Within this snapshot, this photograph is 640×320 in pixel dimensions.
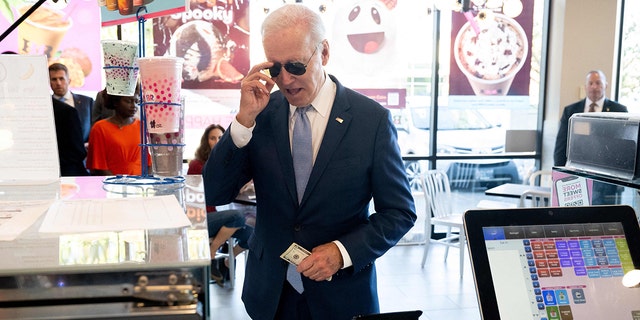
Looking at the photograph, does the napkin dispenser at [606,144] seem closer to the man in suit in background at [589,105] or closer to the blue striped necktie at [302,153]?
→ the blue striped necktie at [302,153]

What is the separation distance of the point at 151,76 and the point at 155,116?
0.09 meters

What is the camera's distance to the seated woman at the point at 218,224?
181 inches

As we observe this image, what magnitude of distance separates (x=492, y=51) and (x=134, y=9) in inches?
219

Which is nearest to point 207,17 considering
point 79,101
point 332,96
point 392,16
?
point 79,101

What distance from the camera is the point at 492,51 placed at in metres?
6.50

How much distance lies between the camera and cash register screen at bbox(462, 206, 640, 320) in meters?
1.09

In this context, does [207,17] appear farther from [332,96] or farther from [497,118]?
[332,96]

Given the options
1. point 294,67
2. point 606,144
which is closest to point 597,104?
point 606,144

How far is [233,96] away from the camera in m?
5.94

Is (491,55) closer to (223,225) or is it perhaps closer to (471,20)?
(471,20)

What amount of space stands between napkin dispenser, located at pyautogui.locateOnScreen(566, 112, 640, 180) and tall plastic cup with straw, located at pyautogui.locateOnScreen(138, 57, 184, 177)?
1.03 meters

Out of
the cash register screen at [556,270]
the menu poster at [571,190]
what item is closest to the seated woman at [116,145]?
the menu poster at [571,190]

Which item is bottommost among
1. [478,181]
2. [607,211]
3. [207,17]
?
[478,181]

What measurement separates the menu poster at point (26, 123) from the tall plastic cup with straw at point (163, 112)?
21 cm
